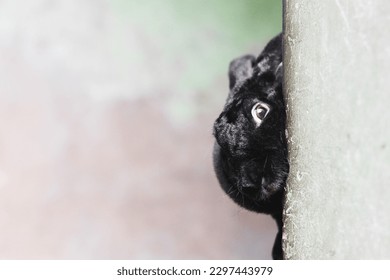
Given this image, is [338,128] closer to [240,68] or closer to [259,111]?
[259,111]

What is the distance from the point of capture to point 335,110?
0.87m

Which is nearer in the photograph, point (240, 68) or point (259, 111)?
point (259, 111)

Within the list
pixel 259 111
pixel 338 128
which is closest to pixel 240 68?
pixel 259 111

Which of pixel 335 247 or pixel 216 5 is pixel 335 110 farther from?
pixel 216 5

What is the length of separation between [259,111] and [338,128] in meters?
0.30

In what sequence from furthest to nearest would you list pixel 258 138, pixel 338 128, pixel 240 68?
pixel 240 68
pixel 258 138
pixel 338 128

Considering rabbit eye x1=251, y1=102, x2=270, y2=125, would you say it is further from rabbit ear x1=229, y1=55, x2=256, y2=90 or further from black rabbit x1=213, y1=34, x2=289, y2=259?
rabbit ear x1=229, y1=55, x2=256, y2=90

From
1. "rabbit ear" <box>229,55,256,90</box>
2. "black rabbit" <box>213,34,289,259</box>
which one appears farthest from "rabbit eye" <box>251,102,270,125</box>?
"rabbit ear" <box>229,55,256,90</box>

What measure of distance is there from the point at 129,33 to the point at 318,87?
6.29ft

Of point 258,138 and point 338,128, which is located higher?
point 338,128

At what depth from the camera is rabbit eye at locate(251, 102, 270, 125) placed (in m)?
1.14

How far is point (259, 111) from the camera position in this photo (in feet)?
3.78
